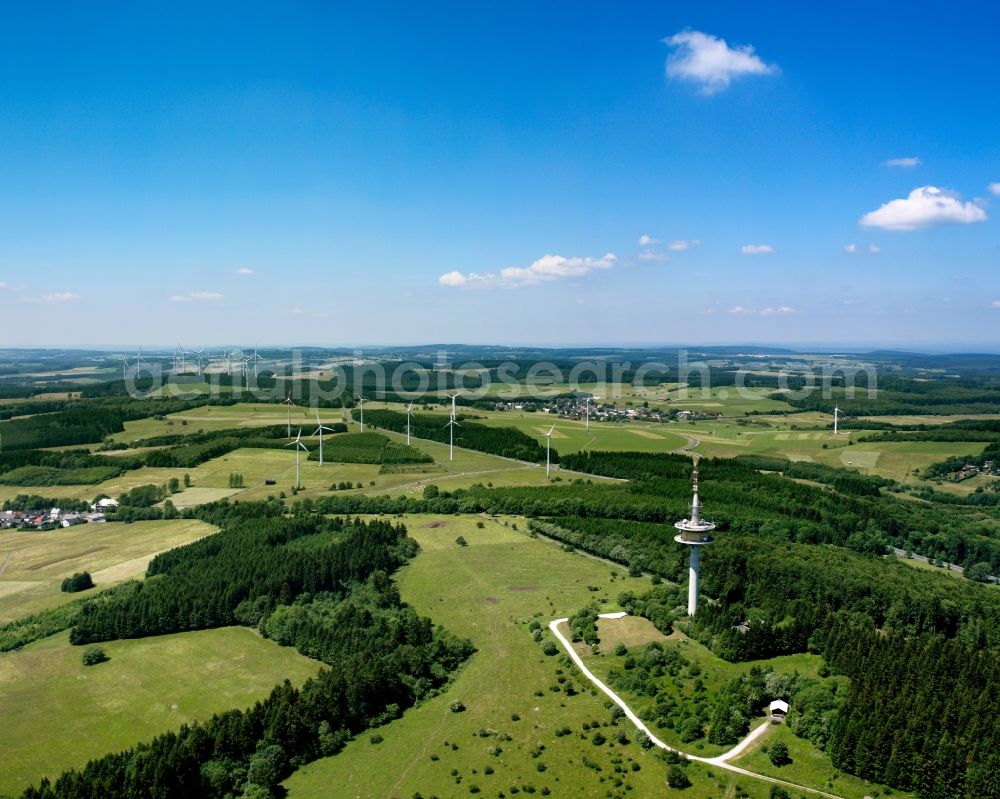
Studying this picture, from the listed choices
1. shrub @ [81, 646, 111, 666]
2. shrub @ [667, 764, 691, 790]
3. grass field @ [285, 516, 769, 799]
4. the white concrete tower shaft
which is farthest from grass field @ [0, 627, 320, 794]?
the white concrete tower shaft

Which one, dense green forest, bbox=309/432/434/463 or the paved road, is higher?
dense green forest, bbox=309/432/434/463

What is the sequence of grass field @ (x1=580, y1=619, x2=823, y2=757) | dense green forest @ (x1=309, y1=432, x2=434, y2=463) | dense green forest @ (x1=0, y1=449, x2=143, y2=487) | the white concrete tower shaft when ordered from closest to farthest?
grass field @ (x1=580, y1=619, x2=823, y2=757)
the white concrete tower shaft
dense green forest @ (x1=0, y1=449, x2=143, y2=487)
dense green forest @ (x1=309, y1=432, x2=434, y2=463)

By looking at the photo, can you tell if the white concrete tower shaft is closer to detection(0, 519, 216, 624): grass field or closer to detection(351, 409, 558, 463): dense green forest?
detection(0, 519, 216, 624): grass field

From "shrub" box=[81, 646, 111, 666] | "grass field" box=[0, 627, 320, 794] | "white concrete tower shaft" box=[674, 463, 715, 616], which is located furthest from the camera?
"white concrete tower shaft" box=[674, 463, 715, 616]

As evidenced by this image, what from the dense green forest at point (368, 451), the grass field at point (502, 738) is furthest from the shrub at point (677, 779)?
the dense green forest at point (368, 451)

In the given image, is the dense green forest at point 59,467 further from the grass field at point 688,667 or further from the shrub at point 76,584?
the grass field at point 688,667

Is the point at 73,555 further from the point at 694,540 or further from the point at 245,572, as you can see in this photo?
the point at 694,540

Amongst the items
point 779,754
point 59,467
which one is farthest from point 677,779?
point 59,467

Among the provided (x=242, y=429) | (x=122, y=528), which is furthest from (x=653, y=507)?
(x=242, y=429)
